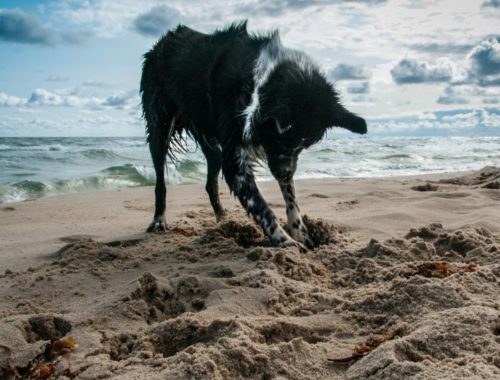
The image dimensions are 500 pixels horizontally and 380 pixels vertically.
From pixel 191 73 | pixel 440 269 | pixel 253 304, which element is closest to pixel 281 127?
pixel 191 73

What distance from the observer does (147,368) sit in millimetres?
2270

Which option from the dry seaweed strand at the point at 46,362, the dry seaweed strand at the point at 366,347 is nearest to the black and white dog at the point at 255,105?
the dry seaweed strand at the point at 366,347

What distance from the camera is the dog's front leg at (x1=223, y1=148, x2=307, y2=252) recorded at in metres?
4.46

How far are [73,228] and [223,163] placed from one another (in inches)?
89.4

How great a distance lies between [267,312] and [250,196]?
1.86 m

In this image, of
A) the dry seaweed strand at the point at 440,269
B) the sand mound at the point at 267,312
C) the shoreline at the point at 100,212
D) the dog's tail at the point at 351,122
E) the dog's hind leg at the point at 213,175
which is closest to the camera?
the sand mound at the point at 267,312

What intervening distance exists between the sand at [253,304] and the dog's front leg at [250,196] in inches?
9.8

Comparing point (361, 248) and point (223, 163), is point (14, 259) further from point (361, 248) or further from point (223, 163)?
point (361, 248)

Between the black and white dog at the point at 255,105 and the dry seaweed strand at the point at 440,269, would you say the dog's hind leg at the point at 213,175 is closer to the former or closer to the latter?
the black and white dog at the point at 255,105

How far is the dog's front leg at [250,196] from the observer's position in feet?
14.6

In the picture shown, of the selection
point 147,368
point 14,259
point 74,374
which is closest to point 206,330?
point 147,368

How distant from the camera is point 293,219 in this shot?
490 cm

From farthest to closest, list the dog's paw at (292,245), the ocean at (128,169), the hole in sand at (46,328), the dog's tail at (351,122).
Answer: the ocean at (128,169) < the dog's tail at (351,122) < the dog's paw at (292,245) < the hole in sand at (46,328)

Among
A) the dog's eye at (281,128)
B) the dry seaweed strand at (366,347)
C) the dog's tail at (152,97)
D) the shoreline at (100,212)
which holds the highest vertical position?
the dog's tail at (152,97)
